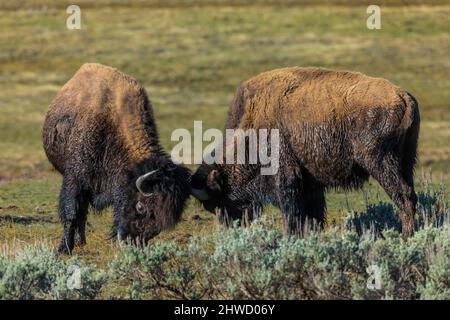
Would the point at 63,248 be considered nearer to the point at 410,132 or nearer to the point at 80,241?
the point at 80,241

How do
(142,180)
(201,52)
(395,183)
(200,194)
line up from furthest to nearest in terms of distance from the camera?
(201,52), (200,194), (395,183), (142,180)

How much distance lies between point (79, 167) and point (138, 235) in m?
1.28

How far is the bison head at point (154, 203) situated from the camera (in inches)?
477

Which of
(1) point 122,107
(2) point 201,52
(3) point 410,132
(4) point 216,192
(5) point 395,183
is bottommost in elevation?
(2) point 201,52

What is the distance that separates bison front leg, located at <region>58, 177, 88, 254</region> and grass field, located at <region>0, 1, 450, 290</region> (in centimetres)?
984

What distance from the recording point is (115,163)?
12875 millimetres

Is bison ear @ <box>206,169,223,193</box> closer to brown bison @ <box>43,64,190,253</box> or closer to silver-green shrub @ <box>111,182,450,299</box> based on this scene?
brown bison @ <box>43,64,190,253</box>

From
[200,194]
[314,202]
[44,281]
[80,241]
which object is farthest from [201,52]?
[44,281]

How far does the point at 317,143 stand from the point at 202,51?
121 ft

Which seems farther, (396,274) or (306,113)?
(306,113)

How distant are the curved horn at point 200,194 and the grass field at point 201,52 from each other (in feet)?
34.4

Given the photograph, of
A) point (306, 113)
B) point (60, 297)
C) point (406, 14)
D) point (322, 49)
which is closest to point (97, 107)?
point (306, 113)

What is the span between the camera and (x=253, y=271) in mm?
9703

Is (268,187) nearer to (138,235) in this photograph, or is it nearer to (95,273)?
(138,235)
